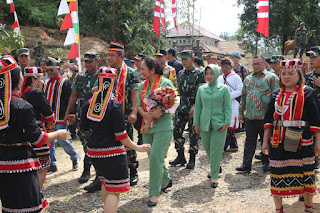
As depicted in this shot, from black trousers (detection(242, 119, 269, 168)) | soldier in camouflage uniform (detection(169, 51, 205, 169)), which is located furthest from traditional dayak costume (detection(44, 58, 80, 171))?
black trousers (detection(242, 119, 269, 168))

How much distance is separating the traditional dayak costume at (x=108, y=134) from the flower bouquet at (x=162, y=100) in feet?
3.16

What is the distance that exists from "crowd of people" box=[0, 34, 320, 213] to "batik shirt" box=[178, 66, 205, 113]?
20mm

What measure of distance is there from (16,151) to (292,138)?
312 centimetres

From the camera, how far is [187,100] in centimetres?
613

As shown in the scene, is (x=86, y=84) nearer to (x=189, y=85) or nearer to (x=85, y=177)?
(x=85, y=177)

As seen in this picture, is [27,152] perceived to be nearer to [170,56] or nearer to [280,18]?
[170,56]

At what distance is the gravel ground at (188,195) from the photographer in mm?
4398

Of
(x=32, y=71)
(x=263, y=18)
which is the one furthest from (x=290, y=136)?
(x=263, y=18)

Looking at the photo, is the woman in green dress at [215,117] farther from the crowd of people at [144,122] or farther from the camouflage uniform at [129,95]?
the camouflage uniform at [129,95]

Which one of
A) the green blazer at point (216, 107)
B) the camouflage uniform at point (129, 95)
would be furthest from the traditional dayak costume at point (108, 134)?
the green blazer at point (216, 107)

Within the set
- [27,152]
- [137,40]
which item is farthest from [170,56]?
[137,40]

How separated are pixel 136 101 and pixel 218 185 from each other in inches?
82.9

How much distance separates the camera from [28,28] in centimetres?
1844

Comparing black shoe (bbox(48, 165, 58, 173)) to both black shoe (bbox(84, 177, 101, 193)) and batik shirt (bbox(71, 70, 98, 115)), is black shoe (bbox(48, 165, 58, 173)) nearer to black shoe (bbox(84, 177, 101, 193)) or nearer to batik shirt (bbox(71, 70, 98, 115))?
black shoe (bbox(84, 177, 101, 193))
